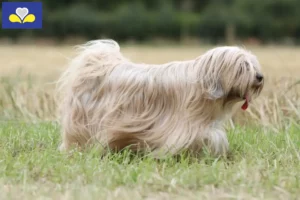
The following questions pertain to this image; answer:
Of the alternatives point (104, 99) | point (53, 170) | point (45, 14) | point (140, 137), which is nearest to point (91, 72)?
point (104, 99)

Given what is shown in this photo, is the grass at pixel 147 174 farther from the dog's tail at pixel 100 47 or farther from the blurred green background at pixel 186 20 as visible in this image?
the blurred green background at pixel 186 20

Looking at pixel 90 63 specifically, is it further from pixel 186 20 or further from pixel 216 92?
pixel 186 20

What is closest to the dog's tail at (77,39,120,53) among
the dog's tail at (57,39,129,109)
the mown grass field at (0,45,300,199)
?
the dog's tail at (57,39,129,109)

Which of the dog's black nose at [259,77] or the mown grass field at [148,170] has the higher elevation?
the dog's black nose at [259,77]

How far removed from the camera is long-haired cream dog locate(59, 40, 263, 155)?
4895 millimetres

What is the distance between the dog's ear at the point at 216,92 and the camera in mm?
4867

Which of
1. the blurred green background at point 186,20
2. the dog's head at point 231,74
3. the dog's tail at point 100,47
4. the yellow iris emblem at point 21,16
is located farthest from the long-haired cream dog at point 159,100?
the blurred green background at point 186,20

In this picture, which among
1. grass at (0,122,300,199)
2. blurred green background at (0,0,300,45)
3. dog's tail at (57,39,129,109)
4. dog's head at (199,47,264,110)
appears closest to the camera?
grass at (0,122,300,199)

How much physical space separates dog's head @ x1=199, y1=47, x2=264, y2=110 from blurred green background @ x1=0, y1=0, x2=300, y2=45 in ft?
66.5

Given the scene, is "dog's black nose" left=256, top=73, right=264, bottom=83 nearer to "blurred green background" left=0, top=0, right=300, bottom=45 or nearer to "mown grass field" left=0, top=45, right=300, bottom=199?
"mown grass field" left=0, top=45, right=300, bottom=199

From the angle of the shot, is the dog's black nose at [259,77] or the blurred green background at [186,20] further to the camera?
the blurred green background at [186,20]

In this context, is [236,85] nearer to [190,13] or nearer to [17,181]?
[17,181]

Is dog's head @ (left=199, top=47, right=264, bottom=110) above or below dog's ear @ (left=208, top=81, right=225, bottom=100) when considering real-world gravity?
above

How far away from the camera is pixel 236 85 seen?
4867 mm
